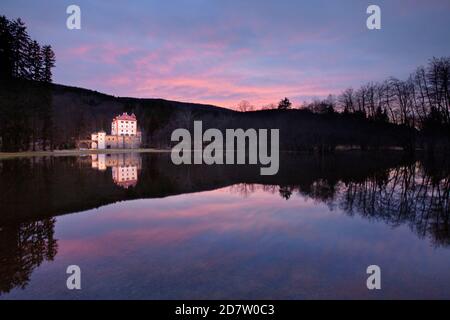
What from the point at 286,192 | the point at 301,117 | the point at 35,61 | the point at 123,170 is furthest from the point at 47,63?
the point at 301,117

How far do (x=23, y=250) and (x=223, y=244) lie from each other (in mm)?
4544

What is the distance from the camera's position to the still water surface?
5836 mm

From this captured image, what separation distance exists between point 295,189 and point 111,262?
42.1 ft

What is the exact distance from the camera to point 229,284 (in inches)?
234

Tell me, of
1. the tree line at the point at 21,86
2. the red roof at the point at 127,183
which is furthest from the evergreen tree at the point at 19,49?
the red roof at the point at 127,183

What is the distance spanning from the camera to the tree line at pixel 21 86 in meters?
48.1

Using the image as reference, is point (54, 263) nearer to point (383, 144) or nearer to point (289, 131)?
point (383, 144)

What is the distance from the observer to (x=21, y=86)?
51938mm

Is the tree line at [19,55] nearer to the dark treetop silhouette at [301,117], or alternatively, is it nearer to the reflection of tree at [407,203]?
the dark treetop silhouette at [301,117]

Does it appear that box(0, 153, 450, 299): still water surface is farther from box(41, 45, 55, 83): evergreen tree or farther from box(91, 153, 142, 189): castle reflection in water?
box(41, 45, 55, 83): evergreen tree

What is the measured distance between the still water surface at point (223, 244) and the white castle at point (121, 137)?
280 feet

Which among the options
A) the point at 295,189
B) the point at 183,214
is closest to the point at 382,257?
the point at 183,214

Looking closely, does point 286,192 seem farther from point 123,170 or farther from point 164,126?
point 164,126

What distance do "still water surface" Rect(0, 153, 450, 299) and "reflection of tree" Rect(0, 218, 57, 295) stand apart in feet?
0.07
